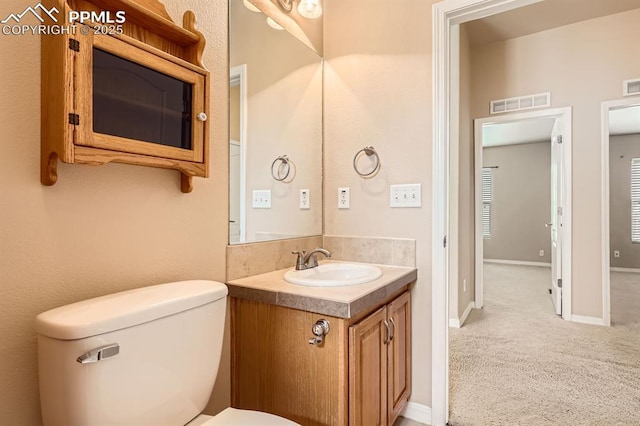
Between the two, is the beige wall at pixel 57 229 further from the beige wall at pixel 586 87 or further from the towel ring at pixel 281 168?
the beige wall at pixel 586 87

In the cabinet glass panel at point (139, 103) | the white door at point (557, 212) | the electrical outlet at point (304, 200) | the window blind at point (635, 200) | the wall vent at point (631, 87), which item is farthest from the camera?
the window blind at point (635, 200)

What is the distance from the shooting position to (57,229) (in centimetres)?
93

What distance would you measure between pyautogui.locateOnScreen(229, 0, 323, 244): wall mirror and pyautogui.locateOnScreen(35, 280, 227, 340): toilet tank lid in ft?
1.46

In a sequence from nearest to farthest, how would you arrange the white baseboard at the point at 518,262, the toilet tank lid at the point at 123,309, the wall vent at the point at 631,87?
the toilet tank lid at the point at 123,309, the wall vent at the point at 631,87, the white baseboard at the point at 518,262

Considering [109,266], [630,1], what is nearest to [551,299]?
[630,1]

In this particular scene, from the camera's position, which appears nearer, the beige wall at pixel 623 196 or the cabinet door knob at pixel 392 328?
the cabinet door knob at pixel 392 328

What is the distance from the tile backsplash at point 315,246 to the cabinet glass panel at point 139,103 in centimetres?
55

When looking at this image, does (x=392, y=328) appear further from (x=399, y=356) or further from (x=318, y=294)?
(x=318, y=294)

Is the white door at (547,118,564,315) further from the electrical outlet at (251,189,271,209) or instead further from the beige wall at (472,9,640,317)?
the electrical outlet at (251,189,271,209)

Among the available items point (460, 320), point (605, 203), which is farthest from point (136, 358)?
point (605, 203)

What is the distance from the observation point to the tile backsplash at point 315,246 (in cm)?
153

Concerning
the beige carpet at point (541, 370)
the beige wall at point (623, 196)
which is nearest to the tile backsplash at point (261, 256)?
the beige carpet at point (541, 370)

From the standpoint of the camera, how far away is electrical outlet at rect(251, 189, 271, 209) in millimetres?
1696

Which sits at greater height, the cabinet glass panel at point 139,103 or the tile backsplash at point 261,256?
the cabinet glass panel at point 139,103
